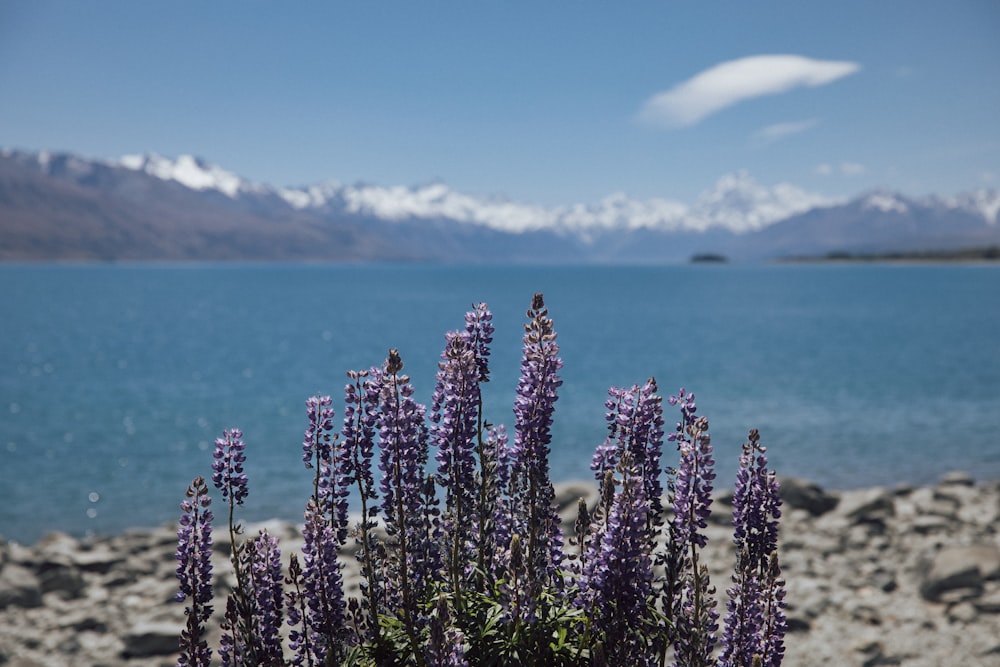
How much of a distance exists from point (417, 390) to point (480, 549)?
134ft

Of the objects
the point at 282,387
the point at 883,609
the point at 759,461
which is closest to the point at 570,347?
the point at 282,387

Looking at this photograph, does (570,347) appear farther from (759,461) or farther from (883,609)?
(759,461)

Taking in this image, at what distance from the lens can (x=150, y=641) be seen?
1411cm

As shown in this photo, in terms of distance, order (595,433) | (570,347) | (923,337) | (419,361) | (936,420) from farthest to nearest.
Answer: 1. (923,337)
2. (570,347)
3. (419,361)
4. (936,420)
5. (595,433)

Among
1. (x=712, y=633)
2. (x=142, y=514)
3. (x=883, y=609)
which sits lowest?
(x=142, y=514)

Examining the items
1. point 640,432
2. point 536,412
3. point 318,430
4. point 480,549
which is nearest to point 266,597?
point 318,430

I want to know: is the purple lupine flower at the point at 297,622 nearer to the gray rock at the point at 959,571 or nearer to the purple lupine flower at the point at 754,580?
the purple lupine flower at the point at 754,580

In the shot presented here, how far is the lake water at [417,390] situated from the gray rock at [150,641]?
1077cm

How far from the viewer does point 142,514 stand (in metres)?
27.1

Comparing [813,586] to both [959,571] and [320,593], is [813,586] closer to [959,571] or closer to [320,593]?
[959,571]

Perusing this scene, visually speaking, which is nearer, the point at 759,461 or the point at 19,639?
the point at 759,461

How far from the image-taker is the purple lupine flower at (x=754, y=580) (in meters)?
4.41

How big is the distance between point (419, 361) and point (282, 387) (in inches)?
603

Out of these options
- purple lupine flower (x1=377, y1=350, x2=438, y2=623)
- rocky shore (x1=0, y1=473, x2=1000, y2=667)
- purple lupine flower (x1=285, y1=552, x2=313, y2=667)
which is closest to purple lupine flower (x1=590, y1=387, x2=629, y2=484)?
purple lupine flower (x1=377, y1=350, x2=438, y2=623)
